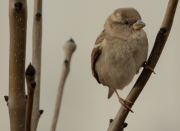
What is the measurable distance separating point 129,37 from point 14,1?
0.51 meters

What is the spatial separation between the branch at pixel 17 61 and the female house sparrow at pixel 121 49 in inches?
16.4

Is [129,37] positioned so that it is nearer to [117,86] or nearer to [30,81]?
[117,86]

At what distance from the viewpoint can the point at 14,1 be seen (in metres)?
0.43

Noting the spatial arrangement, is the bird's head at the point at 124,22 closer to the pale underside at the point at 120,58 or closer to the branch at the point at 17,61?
the pale underside at the point at 120,58

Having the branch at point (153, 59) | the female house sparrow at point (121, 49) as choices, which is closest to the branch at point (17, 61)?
the branch at point (153, 59)

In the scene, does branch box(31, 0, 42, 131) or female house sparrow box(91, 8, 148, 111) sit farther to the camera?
female house sparrow box(91, 8, 148, 111)

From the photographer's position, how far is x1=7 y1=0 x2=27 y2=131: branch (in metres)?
0.43

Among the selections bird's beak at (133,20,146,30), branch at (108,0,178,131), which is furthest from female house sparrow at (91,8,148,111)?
branch at (108,0,178,131)

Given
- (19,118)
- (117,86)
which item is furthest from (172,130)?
(19,118)

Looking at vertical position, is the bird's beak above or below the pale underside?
above

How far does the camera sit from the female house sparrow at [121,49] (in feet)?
2.88

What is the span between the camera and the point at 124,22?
91cm

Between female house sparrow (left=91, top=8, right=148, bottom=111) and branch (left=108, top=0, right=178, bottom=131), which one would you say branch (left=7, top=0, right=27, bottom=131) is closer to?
branch (left=108, top=0, right=178, bottom=131)

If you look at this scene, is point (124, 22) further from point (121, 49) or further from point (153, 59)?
point (153, 59)
